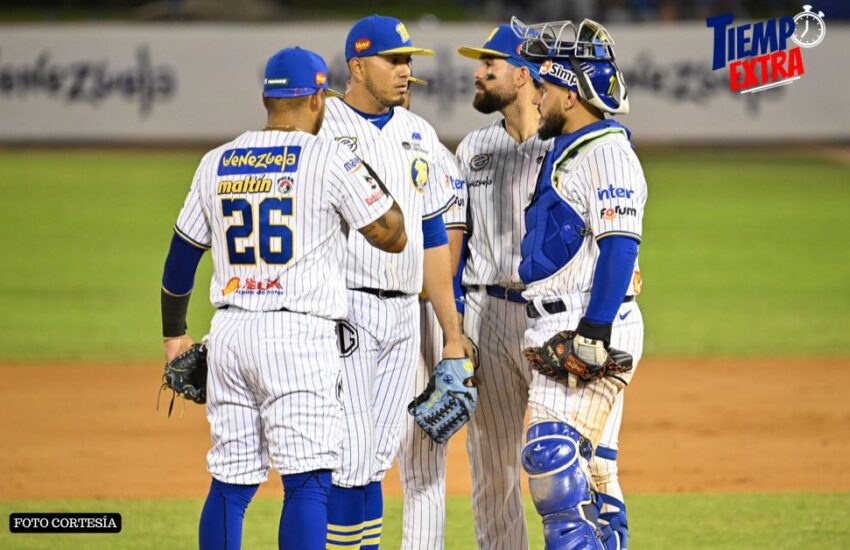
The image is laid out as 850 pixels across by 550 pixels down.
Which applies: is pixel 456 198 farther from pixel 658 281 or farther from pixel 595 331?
pixel 658 281

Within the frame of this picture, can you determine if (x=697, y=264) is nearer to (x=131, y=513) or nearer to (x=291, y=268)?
(x=131, y=513)

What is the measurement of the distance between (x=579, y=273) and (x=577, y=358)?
43 centimetres

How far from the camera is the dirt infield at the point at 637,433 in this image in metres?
7.86

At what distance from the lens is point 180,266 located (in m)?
5.17

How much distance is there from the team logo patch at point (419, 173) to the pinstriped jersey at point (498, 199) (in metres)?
0.45

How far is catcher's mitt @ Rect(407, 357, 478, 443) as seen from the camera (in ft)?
17.6

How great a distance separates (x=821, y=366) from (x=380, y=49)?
6771mm

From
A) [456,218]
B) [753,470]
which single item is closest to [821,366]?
[753,470]

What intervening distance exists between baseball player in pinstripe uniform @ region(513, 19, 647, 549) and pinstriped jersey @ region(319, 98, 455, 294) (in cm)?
46

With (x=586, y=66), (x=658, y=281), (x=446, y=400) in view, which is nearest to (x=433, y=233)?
(x=446, y=400)

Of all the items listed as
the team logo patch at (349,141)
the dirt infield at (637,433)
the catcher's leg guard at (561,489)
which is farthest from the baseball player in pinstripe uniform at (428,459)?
the dirt infield at (637,433)

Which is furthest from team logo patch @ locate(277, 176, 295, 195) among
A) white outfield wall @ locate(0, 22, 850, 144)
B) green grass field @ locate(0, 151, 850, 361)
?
white outfield wall @ locate(0, 22, 850, 144)
